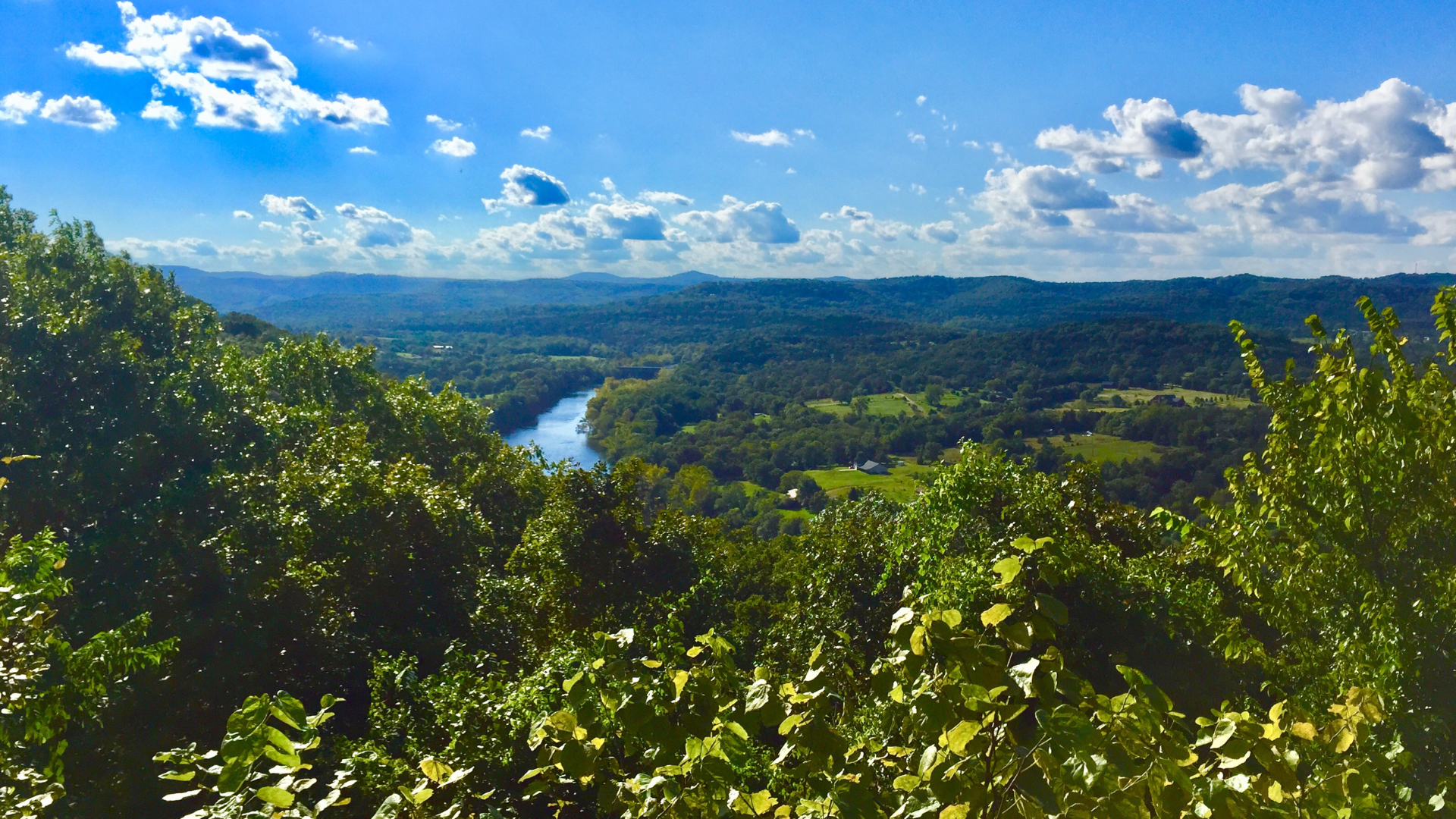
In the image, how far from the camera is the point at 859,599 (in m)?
10.9

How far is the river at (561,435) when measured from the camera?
7350 centimetres

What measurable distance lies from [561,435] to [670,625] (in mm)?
80918

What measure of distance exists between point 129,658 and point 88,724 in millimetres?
1472

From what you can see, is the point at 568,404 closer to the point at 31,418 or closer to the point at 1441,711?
the point at 31,418

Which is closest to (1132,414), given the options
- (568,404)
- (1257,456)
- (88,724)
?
(568,404)

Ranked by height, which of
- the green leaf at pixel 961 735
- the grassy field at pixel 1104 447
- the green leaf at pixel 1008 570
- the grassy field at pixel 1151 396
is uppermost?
the green leaf at pixel 1008 570

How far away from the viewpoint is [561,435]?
86875 mm

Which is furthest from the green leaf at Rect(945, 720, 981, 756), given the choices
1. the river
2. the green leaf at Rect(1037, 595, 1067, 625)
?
the river

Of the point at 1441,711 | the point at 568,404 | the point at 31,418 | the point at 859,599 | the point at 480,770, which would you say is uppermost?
the point at 31,418

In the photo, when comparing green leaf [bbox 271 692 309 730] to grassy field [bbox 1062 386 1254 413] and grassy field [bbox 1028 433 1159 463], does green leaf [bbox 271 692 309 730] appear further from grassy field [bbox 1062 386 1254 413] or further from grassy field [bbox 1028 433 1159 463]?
grassy field [bbox 1062 386 1254 413]

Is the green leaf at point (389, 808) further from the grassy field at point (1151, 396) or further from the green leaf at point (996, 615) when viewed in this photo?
the grassy field at point (1151, 396)

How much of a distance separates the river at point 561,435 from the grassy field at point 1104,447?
42.3 m

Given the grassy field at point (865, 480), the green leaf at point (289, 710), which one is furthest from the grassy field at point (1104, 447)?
the green leaf at point (289, 710)

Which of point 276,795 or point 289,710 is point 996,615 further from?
point 289,710
